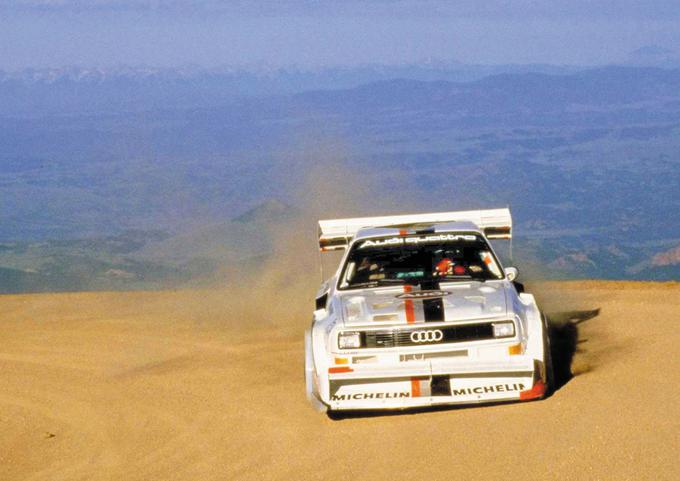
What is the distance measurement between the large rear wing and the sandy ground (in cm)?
138

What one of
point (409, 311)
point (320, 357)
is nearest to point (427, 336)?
point (409, 311)

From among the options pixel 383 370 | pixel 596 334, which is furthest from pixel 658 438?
pixel 596 334

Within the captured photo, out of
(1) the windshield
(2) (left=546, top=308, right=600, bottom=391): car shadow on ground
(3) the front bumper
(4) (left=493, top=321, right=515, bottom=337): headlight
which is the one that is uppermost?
(1) the windshield

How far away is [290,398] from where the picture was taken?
970cm

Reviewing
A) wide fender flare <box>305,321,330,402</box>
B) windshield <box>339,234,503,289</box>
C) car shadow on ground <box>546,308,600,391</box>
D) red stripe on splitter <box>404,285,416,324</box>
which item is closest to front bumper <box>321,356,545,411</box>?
wide fender flare <box>305,321,330,402</box>

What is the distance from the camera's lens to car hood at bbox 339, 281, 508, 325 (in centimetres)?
837

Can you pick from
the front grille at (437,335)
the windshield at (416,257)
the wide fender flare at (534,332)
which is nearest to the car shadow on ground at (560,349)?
the wide fender flare at (534,332)

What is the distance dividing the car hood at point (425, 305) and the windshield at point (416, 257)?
65cm

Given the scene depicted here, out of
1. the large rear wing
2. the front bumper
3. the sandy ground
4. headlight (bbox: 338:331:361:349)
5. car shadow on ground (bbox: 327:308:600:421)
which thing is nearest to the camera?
the sandy ground

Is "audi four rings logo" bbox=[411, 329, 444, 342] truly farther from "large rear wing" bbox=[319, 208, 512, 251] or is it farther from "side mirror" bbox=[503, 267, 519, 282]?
"large rear wing" bbox=[319, 208, 512, 251]

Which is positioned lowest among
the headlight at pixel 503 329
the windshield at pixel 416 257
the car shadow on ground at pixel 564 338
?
the car shadow on ground at pixel 564 338

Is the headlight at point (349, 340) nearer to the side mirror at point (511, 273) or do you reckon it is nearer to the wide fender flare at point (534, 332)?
the wide fender flare at point (534, 332)

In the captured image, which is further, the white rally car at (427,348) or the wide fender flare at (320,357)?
the wide fender flare at (320,357)

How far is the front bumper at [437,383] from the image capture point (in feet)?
26.7
